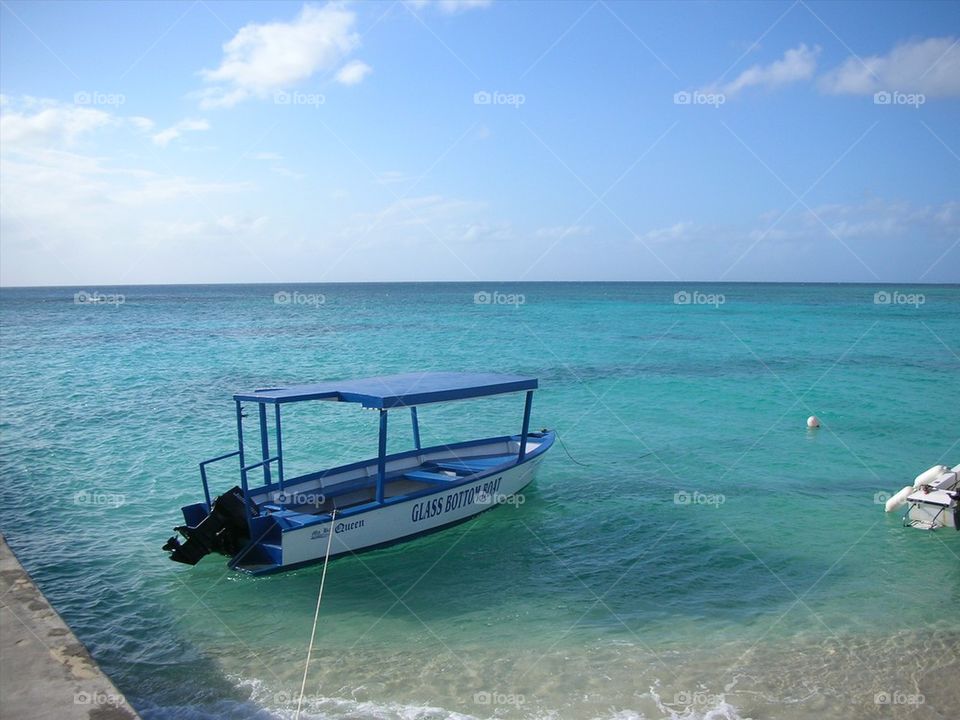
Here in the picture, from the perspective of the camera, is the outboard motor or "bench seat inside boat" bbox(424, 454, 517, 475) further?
"bench seat inside boat" bbox(424, 454, 517, 475)

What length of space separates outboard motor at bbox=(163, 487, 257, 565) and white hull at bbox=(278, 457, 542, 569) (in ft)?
2.82

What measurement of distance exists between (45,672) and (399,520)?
18.2 ft

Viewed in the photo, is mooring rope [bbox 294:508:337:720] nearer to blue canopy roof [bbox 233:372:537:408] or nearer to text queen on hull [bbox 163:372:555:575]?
text queen on hull [bbox 163:372:555:575]

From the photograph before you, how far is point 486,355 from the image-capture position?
36281 mm

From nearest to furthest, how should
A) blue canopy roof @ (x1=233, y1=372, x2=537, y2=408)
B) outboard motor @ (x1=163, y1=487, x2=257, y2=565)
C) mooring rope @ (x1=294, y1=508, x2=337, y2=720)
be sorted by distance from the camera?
mooring rope @ (x1=294, y1=508, x2=337, y2=720) → outboard motor @ (x1=163, y1=487, x2=257, y2=565) → blue canopy roof @ (x1=233, y1=372, x2=537, y2=408)

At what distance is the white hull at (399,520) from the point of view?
10.2 metres

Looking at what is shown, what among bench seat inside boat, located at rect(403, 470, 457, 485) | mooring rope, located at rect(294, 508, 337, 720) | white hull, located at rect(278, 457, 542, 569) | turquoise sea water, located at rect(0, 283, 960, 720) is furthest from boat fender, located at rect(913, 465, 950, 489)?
mooring rope, located at rect(294, 508, 337, 720)

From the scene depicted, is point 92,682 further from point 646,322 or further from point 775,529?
point 646,322

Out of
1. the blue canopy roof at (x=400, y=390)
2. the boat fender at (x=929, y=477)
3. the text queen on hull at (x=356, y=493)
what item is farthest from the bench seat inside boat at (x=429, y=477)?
the boat fender at (x=929, y=477)

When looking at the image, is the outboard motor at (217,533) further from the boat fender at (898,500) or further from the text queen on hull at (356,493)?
the boat fender at (898,500)

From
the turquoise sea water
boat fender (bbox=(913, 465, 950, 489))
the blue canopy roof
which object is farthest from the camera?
boat fender (bbox=(913, 465, 950, 489))

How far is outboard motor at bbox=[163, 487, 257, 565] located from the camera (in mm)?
9992

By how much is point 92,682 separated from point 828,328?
56864 millimetres

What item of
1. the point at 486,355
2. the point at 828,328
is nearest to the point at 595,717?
the point at 486,355
